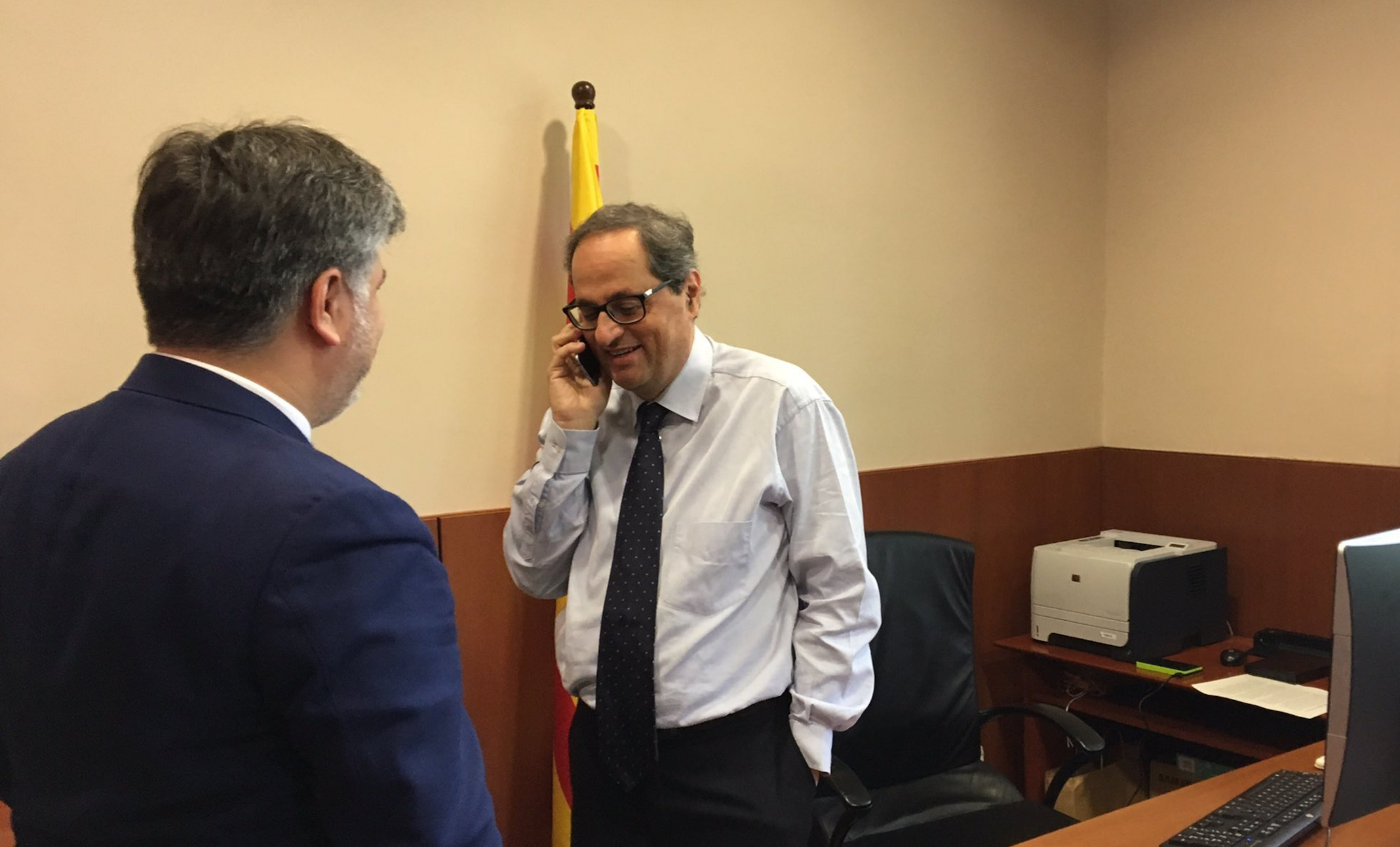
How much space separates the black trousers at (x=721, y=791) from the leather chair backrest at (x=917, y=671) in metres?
0.70

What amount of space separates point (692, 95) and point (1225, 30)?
1.94m

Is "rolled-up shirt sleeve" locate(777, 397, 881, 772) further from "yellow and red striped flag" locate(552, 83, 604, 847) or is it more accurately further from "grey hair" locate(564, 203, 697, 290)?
"yellow and red striped flag" locate(552, 83, 604, 847)

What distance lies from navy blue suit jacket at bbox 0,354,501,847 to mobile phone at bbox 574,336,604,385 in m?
1.05

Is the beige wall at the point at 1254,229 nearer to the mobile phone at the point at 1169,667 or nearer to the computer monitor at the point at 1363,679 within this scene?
the mobile phone at the point at 1169,667

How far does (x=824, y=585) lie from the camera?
5.71 ft

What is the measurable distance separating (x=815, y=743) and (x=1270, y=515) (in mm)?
2209

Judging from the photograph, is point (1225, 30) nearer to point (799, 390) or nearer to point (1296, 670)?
point (1296, 670)

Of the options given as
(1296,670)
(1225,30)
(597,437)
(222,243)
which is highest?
(1225,30)

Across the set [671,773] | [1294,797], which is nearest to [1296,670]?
[1294,797]

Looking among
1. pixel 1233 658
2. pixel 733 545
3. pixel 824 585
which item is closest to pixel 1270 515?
pixel 1233 658

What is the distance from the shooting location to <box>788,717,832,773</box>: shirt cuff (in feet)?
5.52

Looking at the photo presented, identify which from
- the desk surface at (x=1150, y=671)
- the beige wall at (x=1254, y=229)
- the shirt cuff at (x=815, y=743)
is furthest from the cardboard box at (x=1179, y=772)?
the shirt cuff at (x=815, y=743)

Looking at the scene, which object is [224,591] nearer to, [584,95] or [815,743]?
[815,743]

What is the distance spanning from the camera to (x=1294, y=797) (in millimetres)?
1583
